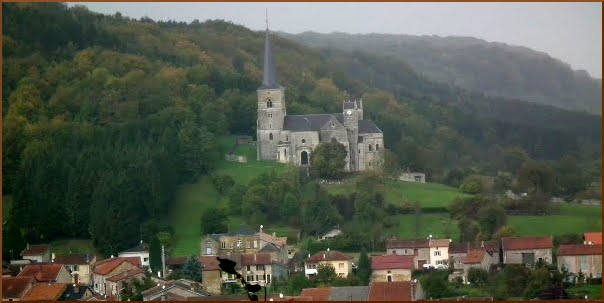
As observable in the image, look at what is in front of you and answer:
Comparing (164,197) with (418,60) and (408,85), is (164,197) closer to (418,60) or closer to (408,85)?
(408,85)

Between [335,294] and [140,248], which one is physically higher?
[140,248]

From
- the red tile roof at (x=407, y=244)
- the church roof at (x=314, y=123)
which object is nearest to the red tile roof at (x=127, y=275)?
the red tile roof at (x=407, y=244)

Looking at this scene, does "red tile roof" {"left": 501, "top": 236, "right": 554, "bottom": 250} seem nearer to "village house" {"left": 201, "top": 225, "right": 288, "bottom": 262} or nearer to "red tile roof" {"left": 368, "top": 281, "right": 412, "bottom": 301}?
"village house" {"left": 201, "top": 225, "right": 288, "bottom": 262}

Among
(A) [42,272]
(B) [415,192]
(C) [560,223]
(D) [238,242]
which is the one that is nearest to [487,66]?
(B) [415,192]

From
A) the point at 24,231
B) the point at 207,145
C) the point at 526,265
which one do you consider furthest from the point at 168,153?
the point at 526,265

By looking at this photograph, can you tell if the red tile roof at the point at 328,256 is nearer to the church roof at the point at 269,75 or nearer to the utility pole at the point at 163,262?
the utility pole at the point at 163,262

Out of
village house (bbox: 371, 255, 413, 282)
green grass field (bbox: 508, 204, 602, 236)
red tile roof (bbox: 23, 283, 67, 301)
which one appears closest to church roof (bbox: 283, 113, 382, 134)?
green grass field (bbox: 508, 204, 602, 236)

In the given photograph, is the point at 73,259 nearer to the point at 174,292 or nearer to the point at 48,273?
the point at 48,273
